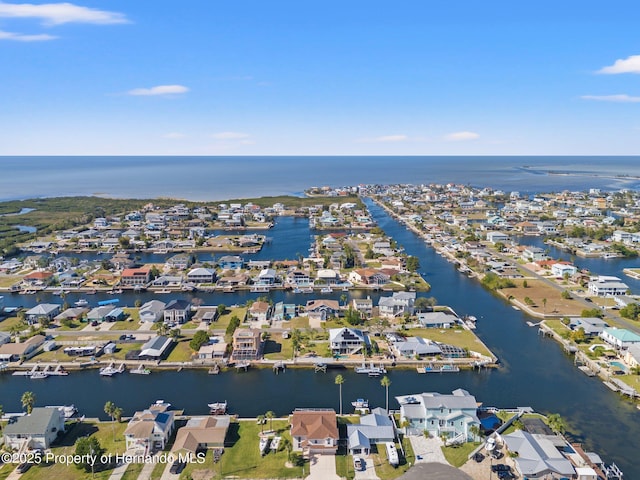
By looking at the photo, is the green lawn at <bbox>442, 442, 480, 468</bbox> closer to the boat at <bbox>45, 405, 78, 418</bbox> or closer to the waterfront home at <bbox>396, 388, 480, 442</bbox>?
the waterfront home at <bbox>396, 388, 480, 442</bbox>

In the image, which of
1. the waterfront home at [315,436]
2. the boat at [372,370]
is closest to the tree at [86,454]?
the waterfront home at [315,436]

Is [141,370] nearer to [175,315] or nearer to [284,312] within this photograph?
[175,315]

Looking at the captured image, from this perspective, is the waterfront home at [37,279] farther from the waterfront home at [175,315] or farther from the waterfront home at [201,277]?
the waterfront home at [175,315]

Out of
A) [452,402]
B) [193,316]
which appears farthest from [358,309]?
[452,402]

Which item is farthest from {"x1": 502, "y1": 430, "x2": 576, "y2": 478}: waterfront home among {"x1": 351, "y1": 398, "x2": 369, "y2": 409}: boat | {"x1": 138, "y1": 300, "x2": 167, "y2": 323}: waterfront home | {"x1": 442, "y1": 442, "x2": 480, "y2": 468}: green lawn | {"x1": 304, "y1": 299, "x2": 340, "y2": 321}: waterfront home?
{"x1": 138, "y1": 300, "x2": 167, "y2": 323}: waterfront home

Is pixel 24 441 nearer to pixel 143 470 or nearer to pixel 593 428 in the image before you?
pixel 143 470
